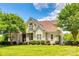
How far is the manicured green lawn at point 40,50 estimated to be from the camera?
6.80 metres

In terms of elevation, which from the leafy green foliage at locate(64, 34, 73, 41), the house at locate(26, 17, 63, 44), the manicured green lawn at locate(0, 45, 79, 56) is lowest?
the manicured green lawn at locate(0, 45, 79, 56)

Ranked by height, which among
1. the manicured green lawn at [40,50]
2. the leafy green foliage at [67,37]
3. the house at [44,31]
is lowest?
the manicured green lawn at [40,50]

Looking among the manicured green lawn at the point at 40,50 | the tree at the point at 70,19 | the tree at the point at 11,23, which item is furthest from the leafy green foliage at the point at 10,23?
the tree at the point at 70,19

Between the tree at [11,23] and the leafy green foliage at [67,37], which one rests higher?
the tree at [11,23]

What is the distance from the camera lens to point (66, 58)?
6.78 metres

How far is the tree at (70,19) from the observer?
22.4 ft

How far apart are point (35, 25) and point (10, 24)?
0.31 m

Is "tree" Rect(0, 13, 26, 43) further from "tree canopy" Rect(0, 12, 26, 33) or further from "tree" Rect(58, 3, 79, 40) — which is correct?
"tree" Rect(58, 3, 79, 40)

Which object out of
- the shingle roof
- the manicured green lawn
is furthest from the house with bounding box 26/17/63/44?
the manicured green lawn

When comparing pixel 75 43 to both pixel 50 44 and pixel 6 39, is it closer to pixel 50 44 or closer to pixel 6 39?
pixel 50 44

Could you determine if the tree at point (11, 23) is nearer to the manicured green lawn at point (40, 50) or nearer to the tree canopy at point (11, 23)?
A: the tree canopy at point (11, 23)

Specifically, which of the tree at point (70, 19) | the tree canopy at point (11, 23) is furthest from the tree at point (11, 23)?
the tree at point (70, 19)

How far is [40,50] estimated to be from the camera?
682 cm

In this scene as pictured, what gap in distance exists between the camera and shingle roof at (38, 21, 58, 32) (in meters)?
6.87
